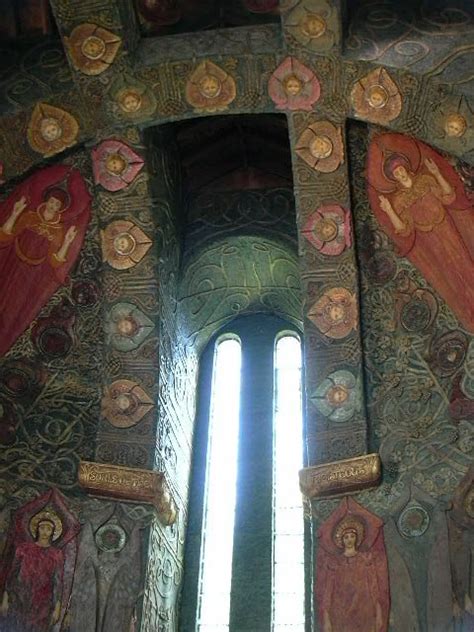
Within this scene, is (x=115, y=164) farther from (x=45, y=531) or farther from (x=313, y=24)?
(x=45, y=531)

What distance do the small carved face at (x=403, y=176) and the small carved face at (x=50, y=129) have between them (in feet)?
11.5

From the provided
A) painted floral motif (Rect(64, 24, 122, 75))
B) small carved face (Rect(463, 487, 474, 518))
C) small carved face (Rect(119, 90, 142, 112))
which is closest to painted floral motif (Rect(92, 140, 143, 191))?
small carved face (Rect(119, 90, 142, 112))

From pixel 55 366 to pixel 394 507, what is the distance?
3880 millimetres

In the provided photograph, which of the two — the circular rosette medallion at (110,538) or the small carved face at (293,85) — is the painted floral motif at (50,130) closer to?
the small carved face at (293,85)

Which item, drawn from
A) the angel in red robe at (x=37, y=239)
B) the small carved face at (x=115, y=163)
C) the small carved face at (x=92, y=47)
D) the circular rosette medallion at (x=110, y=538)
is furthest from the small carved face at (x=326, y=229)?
the circular rosette medallion at (x=110, y=538)

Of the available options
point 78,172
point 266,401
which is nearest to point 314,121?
point 78,172

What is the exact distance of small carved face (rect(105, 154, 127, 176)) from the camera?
402 inches

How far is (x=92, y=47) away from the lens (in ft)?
31.8

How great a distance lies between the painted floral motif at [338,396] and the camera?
9664mm

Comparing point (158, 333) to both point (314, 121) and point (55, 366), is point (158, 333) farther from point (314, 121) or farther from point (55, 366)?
point (314, 121)

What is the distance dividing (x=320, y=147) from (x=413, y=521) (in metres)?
3.88

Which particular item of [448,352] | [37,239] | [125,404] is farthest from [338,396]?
[37,239]

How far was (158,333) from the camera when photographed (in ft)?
34.0

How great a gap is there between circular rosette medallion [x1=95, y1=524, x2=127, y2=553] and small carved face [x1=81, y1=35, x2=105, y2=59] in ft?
15.4
